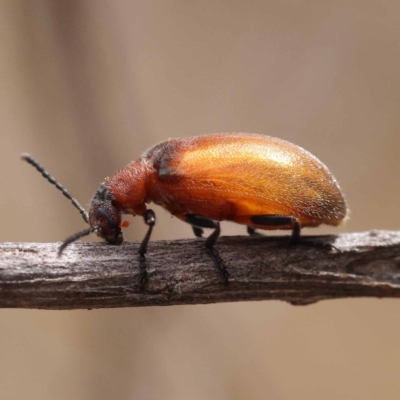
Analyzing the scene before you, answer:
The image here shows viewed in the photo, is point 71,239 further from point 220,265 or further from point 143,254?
point 220,265

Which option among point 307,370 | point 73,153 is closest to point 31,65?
point 73,153

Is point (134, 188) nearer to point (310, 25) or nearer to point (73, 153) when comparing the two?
point (73, 153)

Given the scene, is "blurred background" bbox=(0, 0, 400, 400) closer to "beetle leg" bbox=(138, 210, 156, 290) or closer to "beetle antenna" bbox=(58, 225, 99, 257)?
"beetle leg" bbox=(138, 210, 156, 290)

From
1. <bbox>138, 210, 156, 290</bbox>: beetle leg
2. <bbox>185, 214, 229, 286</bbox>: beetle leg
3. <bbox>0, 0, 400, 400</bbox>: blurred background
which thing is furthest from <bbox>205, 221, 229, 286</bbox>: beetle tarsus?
<bbox>0, 0, 400, 400</bbox>: blurred background

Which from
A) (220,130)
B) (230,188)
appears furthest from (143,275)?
(220,130)

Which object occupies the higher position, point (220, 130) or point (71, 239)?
point (220, 130)

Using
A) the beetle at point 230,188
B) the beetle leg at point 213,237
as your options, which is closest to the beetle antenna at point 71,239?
the beetle at point 230,188
